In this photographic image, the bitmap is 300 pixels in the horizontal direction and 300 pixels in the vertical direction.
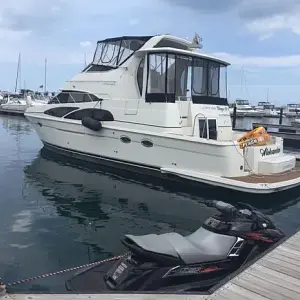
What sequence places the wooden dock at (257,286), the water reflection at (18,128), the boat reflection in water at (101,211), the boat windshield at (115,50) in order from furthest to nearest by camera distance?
1. the water reflection at (18,128)
2. the boat windshield at (115,50)
3. the boat reflection in water at (101,211)
4. the wooden dock at (257,286)

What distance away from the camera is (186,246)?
4320 millimetres

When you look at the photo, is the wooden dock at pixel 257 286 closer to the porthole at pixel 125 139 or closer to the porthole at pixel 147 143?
the porthole at pixel 147 143

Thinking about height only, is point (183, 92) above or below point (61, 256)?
above

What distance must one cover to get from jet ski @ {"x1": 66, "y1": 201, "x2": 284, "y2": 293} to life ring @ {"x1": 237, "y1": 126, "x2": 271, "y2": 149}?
205 inches

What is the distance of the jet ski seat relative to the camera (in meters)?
4.12

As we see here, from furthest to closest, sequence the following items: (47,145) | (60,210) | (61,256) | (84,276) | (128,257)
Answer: (47,145)
(60,210)
(61,256)
(84,276)
(128,257)

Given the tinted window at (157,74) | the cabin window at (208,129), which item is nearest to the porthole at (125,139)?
the tinted window at (157,74)

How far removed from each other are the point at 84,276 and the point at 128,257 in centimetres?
72

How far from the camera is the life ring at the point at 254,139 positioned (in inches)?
398

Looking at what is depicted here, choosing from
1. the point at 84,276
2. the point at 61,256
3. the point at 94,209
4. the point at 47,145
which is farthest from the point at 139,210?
the point at 47,145

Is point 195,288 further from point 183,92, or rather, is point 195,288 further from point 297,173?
point 183,92

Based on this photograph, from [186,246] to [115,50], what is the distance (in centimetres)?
1034

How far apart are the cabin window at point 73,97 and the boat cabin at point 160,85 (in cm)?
3

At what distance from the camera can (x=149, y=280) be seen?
3973mm
